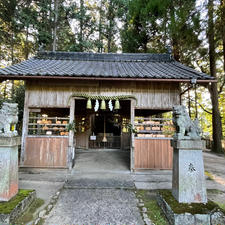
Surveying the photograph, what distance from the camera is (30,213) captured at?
273 centimetres

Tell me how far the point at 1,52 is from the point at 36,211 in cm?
1497

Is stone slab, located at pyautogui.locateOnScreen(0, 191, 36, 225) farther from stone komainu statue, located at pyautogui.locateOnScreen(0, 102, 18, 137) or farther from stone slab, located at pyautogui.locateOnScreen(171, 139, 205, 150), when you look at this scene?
stone slab, located at pyautogui.locateOnScreen(171, 139, 205, 150)

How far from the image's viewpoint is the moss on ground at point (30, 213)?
8.16 feet

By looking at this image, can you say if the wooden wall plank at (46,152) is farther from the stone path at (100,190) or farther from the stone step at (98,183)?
the stone step at (98,183)

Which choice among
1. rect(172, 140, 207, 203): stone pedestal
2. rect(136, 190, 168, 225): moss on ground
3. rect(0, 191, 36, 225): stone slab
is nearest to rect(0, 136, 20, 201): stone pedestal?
rect(0, 191, 36, 225): stone slab

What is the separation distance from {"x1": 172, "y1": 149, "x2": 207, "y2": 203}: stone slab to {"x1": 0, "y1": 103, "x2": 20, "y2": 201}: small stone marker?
3.49 m

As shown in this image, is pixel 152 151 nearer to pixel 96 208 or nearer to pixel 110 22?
pixel 96 208

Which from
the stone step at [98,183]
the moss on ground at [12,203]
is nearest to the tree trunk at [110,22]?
the stone step at [98,183]

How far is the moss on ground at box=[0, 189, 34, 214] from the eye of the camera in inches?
93.3

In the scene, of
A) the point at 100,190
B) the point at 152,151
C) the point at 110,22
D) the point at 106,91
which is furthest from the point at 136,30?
the point at 100,190

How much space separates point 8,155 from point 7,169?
28 centimetres

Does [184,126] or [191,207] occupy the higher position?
[184,126]

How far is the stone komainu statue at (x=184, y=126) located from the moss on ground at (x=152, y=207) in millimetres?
1645

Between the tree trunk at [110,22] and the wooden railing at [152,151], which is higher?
the tree trunk at [110,22]
